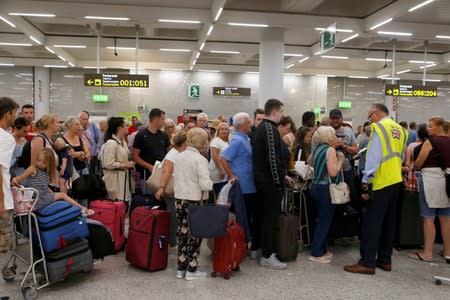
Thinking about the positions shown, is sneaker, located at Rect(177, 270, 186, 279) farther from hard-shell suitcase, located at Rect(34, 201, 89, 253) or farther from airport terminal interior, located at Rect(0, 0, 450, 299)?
hard-shell suitcase, located at Rect(34, 201, 89, 253)

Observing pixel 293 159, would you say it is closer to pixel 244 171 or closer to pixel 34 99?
pixel 244 171

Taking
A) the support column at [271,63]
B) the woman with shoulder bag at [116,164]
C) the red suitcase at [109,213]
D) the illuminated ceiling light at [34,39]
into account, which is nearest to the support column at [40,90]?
the illuminated ceiling light at [34,39]

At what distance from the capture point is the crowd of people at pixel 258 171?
3.92 m

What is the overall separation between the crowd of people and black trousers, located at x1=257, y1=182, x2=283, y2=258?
0.01m

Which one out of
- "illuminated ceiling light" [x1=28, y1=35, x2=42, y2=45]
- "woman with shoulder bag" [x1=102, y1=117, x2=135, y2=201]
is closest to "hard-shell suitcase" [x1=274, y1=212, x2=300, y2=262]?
"woman with shoulder bag" [x1=102, y1=117, x2=135, y2=201]

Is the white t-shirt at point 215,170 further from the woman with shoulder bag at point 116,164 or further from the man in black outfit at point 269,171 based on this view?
the woman with shoulder bag at point 116,164

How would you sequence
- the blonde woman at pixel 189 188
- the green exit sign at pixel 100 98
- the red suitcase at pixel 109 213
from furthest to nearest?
the green exit sign at pixel 100 98, the red suitcase at pixel 109 213, the blonde woman at pixel 189 188

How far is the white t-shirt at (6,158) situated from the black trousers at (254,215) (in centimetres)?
233

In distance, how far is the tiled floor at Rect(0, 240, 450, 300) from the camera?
360 centimetres

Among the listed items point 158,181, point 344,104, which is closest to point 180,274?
point 158,181

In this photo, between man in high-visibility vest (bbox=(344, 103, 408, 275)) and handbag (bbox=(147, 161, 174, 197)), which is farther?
handbag (bbox=(147, 161, 174, 197))

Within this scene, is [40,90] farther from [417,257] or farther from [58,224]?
[417,257]

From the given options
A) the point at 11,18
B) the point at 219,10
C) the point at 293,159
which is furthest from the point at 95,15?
the point at 293,159

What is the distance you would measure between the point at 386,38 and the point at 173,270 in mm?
10478
